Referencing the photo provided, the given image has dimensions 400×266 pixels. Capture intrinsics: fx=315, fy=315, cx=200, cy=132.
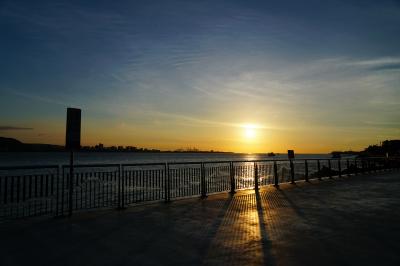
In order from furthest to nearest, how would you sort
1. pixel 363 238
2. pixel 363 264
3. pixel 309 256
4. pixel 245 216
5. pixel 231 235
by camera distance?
pixel 245 216 < pixel 231 235 < pixel 363 238 < pixel 309 256 < pixel 363 264

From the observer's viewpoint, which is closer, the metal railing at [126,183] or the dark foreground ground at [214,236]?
the dark foreground ground at [214,236]

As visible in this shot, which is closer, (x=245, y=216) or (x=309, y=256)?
(x=309, y=256)

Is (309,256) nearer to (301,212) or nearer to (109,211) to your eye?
(301,212)

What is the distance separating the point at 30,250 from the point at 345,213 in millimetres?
7109

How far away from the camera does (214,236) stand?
5.85 m

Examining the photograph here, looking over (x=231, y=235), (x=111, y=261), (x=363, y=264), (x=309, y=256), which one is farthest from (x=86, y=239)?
(x=363, y=264)

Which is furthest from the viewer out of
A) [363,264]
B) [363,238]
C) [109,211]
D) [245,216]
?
[109,211]

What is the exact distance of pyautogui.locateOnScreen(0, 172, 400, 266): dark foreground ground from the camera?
4.57m

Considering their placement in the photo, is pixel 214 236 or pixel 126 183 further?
pixel 126 183

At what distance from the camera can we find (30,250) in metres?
5.12

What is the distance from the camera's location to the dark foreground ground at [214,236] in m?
4.57

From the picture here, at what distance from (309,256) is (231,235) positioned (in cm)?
166

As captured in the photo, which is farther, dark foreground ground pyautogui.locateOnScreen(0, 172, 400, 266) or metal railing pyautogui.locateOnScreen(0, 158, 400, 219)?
metal railing pyautogui.locateOnScreen(0, 158, 400, 219)

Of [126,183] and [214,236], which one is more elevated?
[126,183]
